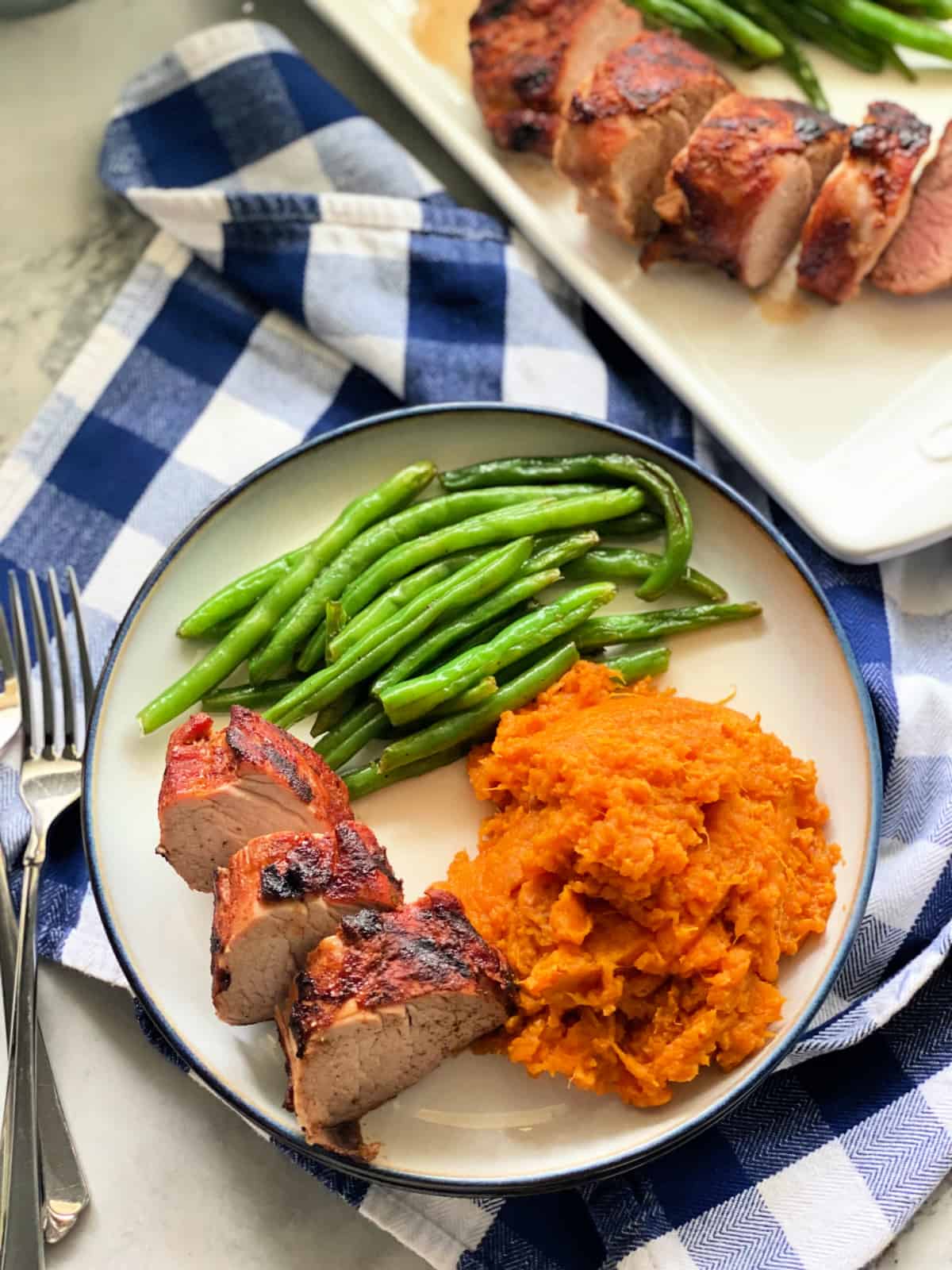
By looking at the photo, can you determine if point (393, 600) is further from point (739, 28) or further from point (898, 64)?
point (898, 64)

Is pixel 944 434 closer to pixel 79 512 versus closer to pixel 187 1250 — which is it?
pixel 79 512

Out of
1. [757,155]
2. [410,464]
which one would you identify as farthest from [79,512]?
[757,155]

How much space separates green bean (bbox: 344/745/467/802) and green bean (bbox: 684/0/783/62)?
258 cm

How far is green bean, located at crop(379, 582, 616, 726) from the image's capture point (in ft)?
11.7

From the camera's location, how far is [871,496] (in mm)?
4004

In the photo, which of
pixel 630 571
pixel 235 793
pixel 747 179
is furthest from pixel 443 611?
pixel 747 179

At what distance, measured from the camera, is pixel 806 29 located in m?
4.44

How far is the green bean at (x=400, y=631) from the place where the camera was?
3.63m

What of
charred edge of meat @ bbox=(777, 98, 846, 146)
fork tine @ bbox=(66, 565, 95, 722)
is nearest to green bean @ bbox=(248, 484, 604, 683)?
fork tine @ bbox=(66, 565, 95, 722)

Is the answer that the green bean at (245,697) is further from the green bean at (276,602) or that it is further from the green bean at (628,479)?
the green bean at (628,479)

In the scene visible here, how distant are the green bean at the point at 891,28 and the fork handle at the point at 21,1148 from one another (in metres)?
3.92

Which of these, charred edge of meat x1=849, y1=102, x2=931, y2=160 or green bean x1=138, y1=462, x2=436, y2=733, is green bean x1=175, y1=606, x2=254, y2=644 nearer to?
green bean x1=138, y1=462, x2=436, y2=733

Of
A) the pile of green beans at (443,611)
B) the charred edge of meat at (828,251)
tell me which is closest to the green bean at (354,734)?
the pile of green beans at (443,611)

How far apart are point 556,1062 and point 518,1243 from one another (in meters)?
0.66
